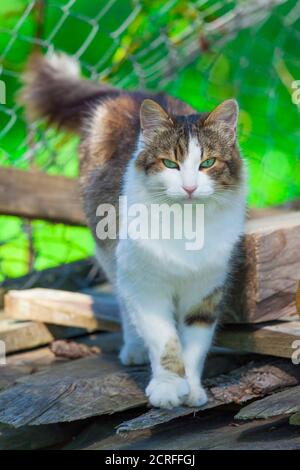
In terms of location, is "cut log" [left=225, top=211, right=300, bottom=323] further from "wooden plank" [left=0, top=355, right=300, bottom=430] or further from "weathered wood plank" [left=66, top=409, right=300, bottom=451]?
"weathered wood plank" [left=66, top=409, right=300, bottom=451]

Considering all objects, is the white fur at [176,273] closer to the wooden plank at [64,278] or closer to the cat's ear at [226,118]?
the cat's ear at [226,118]

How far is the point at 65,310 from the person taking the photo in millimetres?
2770

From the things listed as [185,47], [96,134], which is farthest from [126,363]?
[185,47]

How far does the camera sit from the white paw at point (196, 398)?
2.07 meters

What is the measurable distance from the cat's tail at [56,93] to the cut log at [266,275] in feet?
3.19

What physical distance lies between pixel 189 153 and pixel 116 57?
1640mm

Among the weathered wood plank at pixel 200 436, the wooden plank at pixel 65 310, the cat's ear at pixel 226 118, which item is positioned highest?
the cat's ear at pixel 226 118

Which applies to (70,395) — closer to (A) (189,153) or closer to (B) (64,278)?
(A) (189,153)

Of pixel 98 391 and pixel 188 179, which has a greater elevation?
pixel 188 179

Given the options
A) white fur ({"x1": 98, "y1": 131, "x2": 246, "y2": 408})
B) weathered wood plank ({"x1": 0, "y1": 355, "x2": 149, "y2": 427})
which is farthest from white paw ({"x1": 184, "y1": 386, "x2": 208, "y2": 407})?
weathered wood plank ({"x1": 0, "y1": 355, "x2": 149, "y2": 427})

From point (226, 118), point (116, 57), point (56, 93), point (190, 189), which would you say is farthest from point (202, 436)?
point (116, 57)

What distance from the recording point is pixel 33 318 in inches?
111

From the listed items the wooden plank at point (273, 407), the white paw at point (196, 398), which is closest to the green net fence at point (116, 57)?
the white paw at point (196, 398)

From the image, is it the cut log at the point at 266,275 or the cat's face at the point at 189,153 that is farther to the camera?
the cut log at the point at 266,275
